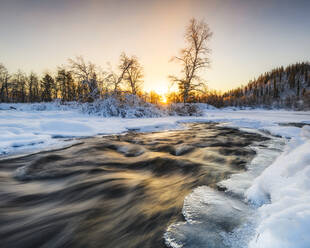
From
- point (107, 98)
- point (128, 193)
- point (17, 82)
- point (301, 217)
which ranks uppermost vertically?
point (17, 82)

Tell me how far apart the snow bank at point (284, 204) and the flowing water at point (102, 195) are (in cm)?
19

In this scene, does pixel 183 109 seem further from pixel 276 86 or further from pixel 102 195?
pixel 276 86

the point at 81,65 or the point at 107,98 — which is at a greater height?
the point at 81,65

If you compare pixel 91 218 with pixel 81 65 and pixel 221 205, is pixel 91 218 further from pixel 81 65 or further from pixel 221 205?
pixel 81 65

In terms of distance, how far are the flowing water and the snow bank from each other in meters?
0.19

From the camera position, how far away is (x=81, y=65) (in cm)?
1137

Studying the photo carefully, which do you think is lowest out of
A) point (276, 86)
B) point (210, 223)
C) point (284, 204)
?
point (210, 223)

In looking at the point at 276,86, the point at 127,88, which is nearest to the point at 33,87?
the point at 127,88

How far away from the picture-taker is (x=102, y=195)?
5.72 ft

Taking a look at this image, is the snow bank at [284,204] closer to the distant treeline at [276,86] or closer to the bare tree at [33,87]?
the bare tree at [33,87]

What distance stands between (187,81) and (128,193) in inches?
517

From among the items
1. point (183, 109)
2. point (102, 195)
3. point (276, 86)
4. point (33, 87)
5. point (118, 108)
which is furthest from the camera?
point (276, 86)

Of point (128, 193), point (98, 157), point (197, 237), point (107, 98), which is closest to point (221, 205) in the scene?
point (197, 237)

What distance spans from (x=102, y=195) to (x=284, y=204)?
61.6 inches
